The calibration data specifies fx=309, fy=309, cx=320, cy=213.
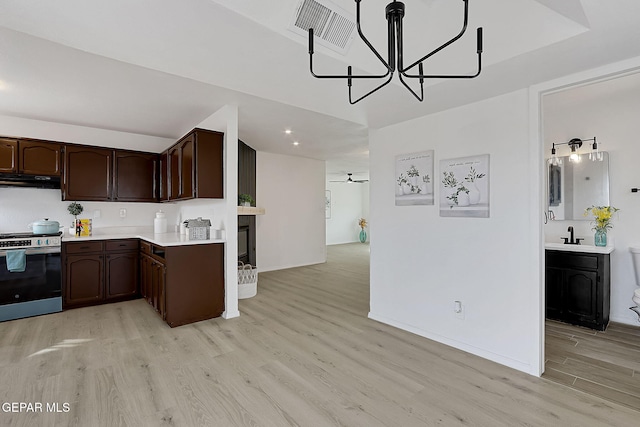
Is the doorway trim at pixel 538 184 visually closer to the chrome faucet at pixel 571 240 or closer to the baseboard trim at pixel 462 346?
the baseboard trim at pixel 462 346

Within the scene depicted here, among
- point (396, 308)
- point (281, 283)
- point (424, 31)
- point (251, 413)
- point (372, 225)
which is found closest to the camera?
point (251, 413)

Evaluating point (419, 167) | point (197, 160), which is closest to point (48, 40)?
point (197, 160)

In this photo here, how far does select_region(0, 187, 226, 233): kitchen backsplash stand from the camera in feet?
13.0

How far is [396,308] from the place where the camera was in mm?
3447

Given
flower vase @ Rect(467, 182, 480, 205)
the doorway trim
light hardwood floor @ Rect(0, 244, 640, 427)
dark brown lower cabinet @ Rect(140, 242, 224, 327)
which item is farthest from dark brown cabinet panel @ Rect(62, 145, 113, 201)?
the doorway trim

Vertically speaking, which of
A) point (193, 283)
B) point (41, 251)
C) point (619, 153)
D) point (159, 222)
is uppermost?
point (619, 153)

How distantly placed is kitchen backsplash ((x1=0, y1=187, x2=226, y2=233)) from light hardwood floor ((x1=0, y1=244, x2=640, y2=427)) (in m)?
1.34

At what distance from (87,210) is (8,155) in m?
1.07

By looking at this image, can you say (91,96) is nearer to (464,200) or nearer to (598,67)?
(464,200)

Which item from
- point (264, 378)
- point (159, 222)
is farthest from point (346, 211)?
point (264, 378)

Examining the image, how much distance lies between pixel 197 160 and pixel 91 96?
47.1 inches

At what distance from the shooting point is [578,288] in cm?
337

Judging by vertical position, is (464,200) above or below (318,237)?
above

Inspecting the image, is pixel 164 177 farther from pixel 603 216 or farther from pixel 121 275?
pixel 603 216
